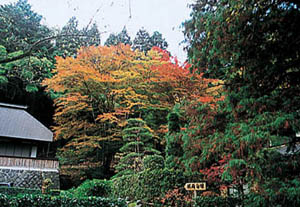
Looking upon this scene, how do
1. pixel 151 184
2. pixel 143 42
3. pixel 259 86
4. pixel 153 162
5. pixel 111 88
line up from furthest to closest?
1. pixel 143 42
2. pixel 111 88
3. pixel 153 162
4. pixel 151 184
5. pixel 259 86

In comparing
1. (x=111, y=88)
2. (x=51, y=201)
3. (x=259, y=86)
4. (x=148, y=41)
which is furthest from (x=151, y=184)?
(x=148, y=41)

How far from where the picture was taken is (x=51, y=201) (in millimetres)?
6727

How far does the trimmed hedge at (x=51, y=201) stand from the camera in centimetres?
619

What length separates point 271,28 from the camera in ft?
12.0

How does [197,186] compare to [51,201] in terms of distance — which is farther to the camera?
[51,201]

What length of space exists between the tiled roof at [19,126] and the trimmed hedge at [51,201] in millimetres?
7375

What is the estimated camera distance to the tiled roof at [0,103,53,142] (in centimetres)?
1297

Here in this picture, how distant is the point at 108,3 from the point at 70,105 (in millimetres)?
10781

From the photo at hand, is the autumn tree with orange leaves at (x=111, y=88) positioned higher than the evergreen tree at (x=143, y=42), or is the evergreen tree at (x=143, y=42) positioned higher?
the evergreen tree at (x=143, y=42)

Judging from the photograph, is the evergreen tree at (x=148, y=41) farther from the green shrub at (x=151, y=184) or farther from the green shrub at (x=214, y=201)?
the green shrub at (x=214, y=201)

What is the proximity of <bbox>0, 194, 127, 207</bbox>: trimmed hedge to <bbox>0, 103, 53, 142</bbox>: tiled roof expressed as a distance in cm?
738

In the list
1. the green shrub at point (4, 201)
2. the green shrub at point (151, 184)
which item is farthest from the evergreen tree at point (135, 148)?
the green shrub at point (4, 201)

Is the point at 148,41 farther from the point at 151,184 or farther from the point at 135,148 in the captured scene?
the point at 151,184

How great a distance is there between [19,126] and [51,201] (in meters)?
8.22
